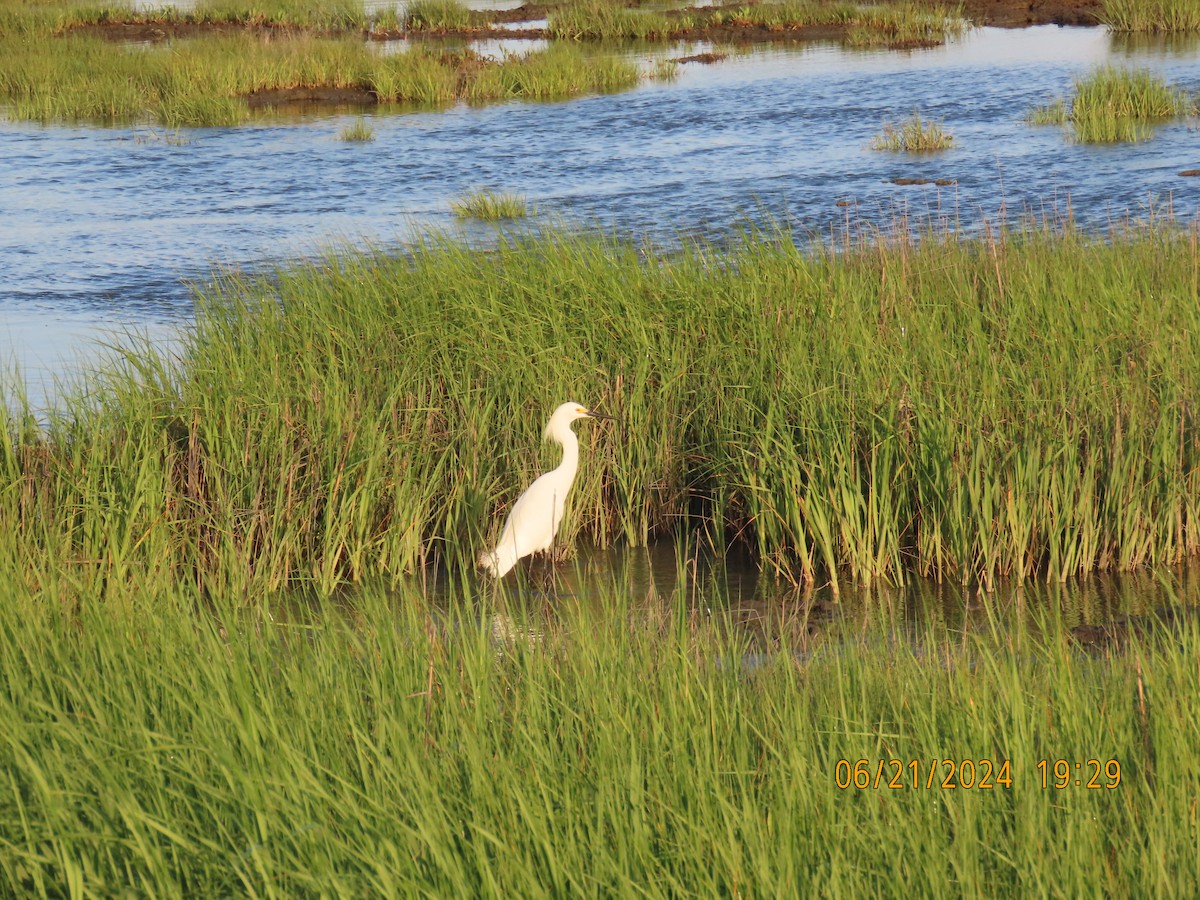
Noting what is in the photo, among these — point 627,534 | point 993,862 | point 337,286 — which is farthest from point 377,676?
point 337,286

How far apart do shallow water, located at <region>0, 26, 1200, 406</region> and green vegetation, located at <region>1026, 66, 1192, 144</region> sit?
33cm

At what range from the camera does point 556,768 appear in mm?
2893

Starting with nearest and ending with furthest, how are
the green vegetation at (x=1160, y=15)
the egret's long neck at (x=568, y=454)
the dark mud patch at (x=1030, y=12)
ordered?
the egret's long neck at (x=568, y=454), the green vegetation at (x=1160, y=15), the dark mud patch at (x=1030, y=12)

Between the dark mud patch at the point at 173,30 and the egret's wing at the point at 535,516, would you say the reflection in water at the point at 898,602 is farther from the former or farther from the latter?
the dark mud patch at the point at 173,30

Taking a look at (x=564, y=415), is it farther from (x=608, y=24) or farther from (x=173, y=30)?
(x=173, y=30)

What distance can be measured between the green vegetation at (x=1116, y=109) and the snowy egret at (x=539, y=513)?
1175 centimetres

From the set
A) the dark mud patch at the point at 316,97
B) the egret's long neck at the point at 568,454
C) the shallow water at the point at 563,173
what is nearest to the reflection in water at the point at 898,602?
the egret's long neck at the point at 568,454

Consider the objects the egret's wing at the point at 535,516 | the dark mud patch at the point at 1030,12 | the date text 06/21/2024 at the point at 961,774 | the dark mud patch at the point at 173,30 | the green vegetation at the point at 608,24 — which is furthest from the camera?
the dark mud patch at the point at 173,30

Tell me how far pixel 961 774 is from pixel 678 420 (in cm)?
364

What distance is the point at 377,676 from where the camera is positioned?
3.24 m

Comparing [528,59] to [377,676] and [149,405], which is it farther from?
[377,676]

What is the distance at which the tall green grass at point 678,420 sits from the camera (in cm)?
530

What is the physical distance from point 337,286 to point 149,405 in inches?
66.2

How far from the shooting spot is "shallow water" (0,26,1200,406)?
39.0 feet
